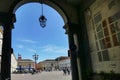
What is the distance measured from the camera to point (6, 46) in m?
5.43

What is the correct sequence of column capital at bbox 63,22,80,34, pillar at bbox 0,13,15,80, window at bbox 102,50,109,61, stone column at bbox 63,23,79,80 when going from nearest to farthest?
pillar at bbox 0,13,15,80 < window at bbox 102,50,109,61 < stone column at bbox 63,23,79,80 < column capital at bbox 63,22,80,34

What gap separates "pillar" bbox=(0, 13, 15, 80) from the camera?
204 inches

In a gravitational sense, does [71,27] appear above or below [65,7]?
below

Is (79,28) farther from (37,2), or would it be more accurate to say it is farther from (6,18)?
(6,18)

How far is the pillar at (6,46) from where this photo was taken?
5.17 meters

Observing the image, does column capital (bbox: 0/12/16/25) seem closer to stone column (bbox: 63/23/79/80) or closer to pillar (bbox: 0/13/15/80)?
pillar (bbox: 0/13/15/80)

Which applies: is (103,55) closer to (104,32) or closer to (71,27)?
(104,32)

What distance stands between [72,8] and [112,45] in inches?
117

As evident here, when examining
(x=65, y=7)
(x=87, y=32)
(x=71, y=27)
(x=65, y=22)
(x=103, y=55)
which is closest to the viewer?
(x=103, y=55)

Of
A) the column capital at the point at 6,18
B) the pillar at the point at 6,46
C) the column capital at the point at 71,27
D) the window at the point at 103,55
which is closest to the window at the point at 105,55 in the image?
the window at the point at 103,55

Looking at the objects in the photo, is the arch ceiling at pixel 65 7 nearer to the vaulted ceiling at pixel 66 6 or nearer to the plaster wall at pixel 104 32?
the vaulted ceiling at pixel 66 6

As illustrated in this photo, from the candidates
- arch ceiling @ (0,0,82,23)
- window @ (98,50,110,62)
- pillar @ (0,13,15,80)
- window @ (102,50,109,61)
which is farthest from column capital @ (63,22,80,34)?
pillar @ (0,13,15,80)

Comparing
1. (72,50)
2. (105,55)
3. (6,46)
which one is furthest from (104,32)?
(6,46)

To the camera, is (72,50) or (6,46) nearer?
(6,46)
